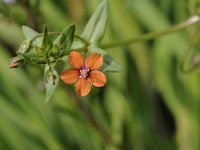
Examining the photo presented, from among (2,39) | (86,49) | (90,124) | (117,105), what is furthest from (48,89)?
(2,39)

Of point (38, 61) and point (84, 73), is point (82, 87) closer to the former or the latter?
point (84, 73)

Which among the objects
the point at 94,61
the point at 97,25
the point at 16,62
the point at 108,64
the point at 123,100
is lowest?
the point at 16,62

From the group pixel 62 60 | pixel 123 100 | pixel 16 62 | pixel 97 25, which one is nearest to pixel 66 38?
pixel 62 60

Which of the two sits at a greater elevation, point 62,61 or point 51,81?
point 62,61

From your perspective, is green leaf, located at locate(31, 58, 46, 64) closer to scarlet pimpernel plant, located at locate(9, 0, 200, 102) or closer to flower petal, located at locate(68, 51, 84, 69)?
scarlet pimpernel plant, located at locate(9, 0, 200, 102)

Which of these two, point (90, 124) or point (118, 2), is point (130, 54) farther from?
point (90, 124)

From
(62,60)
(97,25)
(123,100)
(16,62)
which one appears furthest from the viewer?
(123,100)

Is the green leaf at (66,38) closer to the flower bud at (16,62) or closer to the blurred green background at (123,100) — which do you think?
the flower bud at (16,62)
